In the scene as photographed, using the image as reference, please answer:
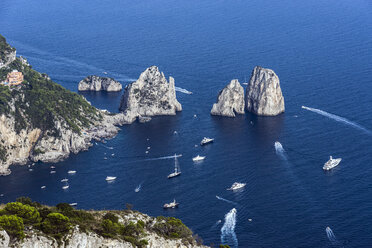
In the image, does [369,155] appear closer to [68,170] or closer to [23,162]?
[68,170]

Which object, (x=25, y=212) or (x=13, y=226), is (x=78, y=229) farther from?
(x=13, y=226)

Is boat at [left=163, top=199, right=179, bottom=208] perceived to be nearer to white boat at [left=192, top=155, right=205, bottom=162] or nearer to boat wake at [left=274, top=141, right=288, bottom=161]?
white boat at [left=192, top=155, right=205, bottom=162]

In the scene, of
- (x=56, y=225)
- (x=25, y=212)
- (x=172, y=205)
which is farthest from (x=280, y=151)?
(x=56, y=225)

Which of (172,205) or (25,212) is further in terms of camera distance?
(172,205)

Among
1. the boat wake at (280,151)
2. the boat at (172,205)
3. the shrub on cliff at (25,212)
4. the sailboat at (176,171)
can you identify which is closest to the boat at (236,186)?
the boat at (172,205)

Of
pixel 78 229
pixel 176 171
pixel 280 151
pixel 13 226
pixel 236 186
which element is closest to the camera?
pixel 13 226

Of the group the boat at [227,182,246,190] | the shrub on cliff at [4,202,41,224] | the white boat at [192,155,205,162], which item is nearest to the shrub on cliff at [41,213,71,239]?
the shrub on cliff at [4,202,41,224]

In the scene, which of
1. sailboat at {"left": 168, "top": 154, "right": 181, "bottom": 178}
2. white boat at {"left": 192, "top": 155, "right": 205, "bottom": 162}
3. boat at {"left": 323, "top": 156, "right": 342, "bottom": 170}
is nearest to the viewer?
sailboat at {"left": 168, "top": 154, "right": 181, "bottom": 178}
